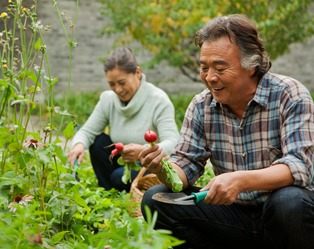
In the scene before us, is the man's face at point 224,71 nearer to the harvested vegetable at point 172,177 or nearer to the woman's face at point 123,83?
the harvested vegetable at point 172,177

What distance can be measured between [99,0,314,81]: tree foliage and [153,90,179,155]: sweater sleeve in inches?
116

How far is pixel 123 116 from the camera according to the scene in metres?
3.20

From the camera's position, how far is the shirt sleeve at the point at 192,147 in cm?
205

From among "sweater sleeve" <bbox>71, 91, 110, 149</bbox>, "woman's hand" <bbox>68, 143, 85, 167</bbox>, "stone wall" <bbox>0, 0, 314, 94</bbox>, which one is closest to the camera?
"woman's hand" <bbox>68, 143, 85, 167</bbox>

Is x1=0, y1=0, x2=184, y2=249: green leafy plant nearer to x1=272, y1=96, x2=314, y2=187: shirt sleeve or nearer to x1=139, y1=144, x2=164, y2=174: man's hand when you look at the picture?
x1=139, y1=144, x2=164, y2=174: man's hand

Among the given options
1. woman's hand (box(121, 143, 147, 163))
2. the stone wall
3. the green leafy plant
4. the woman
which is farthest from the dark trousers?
the stone wall

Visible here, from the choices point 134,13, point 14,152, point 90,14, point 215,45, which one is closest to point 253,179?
point 215,45

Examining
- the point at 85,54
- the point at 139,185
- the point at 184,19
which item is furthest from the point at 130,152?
the point at 85,54

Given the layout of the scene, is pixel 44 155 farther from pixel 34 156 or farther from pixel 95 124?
pixel 95 124

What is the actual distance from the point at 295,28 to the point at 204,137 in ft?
18.4

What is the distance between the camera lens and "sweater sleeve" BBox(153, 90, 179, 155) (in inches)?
112

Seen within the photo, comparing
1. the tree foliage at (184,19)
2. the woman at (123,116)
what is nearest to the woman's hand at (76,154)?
the woman at (123,116)

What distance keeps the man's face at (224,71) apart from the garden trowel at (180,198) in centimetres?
51

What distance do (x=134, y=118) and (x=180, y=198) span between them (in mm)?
1517
